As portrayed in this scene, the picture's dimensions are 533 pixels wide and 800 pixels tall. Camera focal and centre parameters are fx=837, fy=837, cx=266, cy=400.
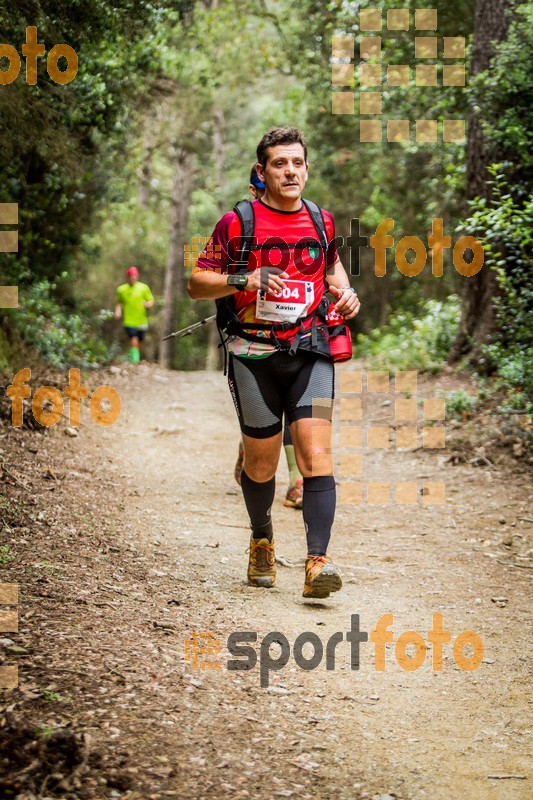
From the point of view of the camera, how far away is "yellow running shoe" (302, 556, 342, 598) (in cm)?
418

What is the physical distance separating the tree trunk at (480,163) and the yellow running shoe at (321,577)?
6491mm

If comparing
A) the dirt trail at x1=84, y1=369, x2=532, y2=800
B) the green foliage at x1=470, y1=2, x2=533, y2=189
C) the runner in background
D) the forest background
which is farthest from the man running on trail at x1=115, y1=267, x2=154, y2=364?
the runner in background

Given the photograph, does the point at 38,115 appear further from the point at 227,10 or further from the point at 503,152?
the point at 227,10

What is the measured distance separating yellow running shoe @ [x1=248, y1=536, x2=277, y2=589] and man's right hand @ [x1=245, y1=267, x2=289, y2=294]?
142 centimetres

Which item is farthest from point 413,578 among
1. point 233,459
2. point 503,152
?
point 503,152

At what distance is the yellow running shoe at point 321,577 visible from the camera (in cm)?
418

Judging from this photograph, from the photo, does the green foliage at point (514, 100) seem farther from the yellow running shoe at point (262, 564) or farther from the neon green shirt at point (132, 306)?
the neon green shirt at point (132, 306)

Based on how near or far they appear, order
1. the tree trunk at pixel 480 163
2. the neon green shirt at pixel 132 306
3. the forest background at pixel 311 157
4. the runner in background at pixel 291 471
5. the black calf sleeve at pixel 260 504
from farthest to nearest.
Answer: the neon green shirt at pixel 132 306
the tree trunk at pixel 480 163
the forest background at pixel 311 157
the runner in background at pixel 291 471
the black calf sleeve at pixel 260 504

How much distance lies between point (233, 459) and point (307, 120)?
14804 millimetres

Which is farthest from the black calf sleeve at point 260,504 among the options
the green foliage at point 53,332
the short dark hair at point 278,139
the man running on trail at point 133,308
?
the man running on trail at point 133,308

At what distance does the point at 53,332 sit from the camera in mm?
12062

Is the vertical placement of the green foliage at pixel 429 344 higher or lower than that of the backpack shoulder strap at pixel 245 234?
lower

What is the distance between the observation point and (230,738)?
286 centimetres

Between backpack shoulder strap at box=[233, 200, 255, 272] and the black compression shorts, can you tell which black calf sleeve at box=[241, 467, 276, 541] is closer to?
the black compression shorts
